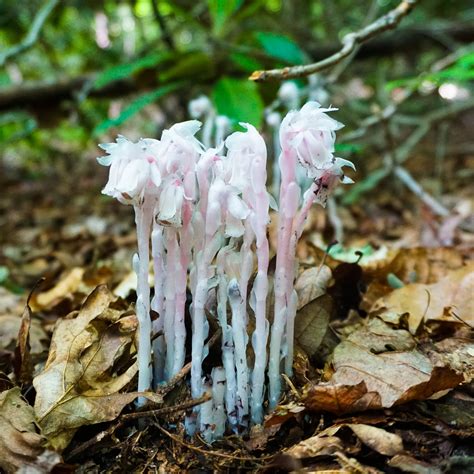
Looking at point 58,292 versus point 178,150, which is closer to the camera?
point 178,150

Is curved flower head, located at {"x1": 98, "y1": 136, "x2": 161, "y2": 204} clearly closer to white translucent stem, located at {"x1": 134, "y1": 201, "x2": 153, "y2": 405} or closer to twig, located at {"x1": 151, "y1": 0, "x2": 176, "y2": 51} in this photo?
white translucent stem, located at {"x1": 134, "y1": 201, "x2": 153, "y2": 405}

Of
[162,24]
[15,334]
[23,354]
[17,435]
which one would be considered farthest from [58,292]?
[162,24]

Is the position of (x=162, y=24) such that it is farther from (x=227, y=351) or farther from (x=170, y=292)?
(x=227, y=351)

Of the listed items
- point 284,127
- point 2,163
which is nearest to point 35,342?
point 284,127

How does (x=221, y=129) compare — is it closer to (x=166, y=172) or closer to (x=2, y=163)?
(x=166, y=172)

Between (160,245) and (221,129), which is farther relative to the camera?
(221,129)
